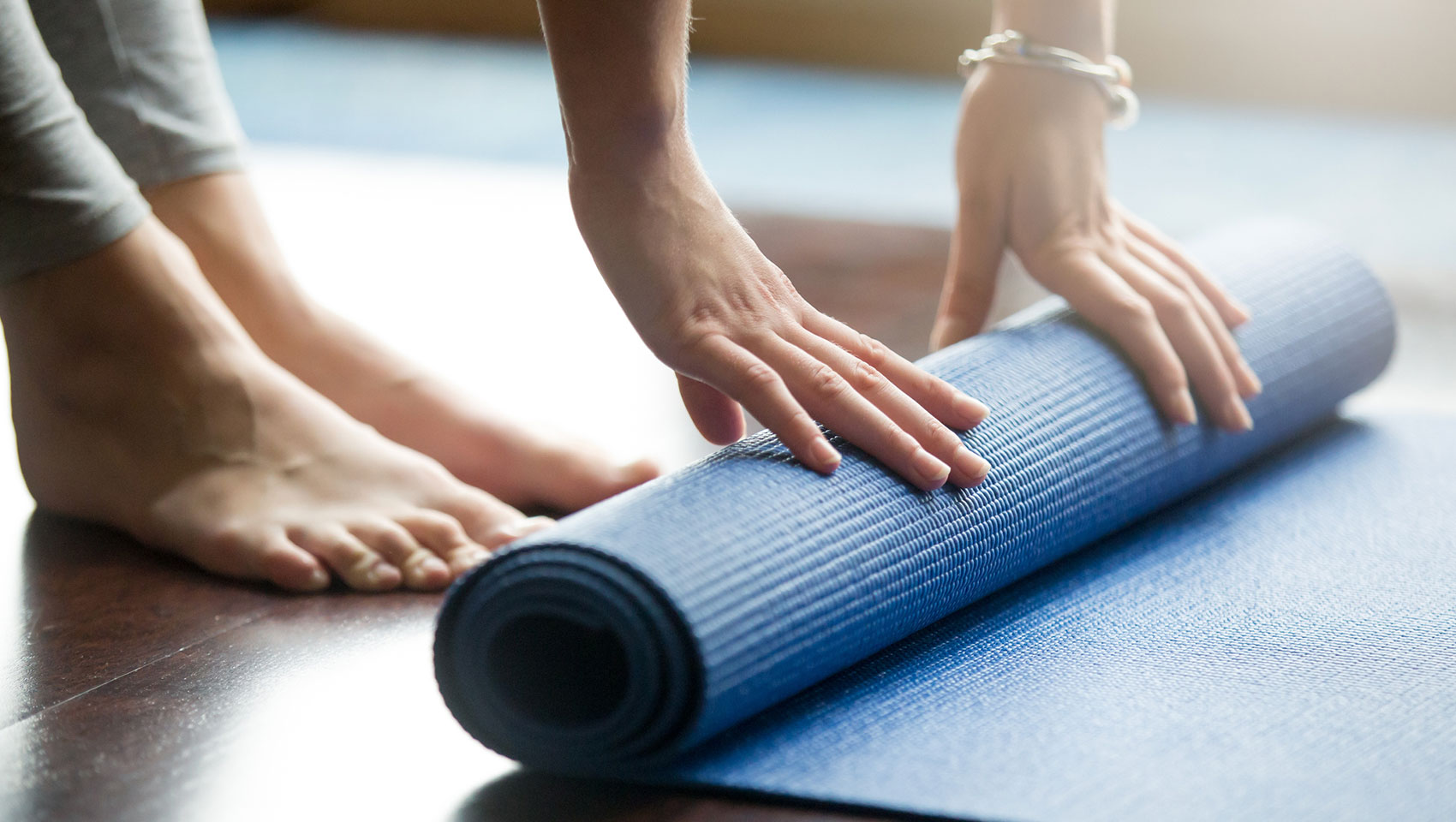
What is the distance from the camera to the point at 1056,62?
1.38m

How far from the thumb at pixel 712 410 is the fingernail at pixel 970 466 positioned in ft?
0.53

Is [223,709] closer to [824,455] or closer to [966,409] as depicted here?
[824,455]

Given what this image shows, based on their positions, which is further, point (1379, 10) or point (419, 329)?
point (1379, 10)

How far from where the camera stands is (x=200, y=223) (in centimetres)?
152

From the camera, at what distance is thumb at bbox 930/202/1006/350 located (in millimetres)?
1407

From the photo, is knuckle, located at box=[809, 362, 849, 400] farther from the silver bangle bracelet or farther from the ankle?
the ankle

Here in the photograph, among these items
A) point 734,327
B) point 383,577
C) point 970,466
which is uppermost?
point 734,327

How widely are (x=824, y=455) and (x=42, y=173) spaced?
74 centimetres

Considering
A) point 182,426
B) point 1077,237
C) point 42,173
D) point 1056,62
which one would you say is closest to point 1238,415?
point 1077,237

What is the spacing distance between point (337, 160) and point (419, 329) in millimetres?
1385

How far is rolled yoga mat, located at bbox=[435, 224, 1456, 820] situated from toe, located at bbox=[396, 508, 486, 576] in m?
0.29

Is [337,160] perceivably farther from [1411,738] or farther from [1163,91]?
[1411,738]

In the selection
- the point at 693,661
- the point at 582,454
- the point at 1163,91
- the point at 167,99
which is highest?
the point at 167,99

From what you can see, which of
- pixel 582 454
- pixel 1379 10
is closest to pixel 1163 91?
pixel 1379 10
